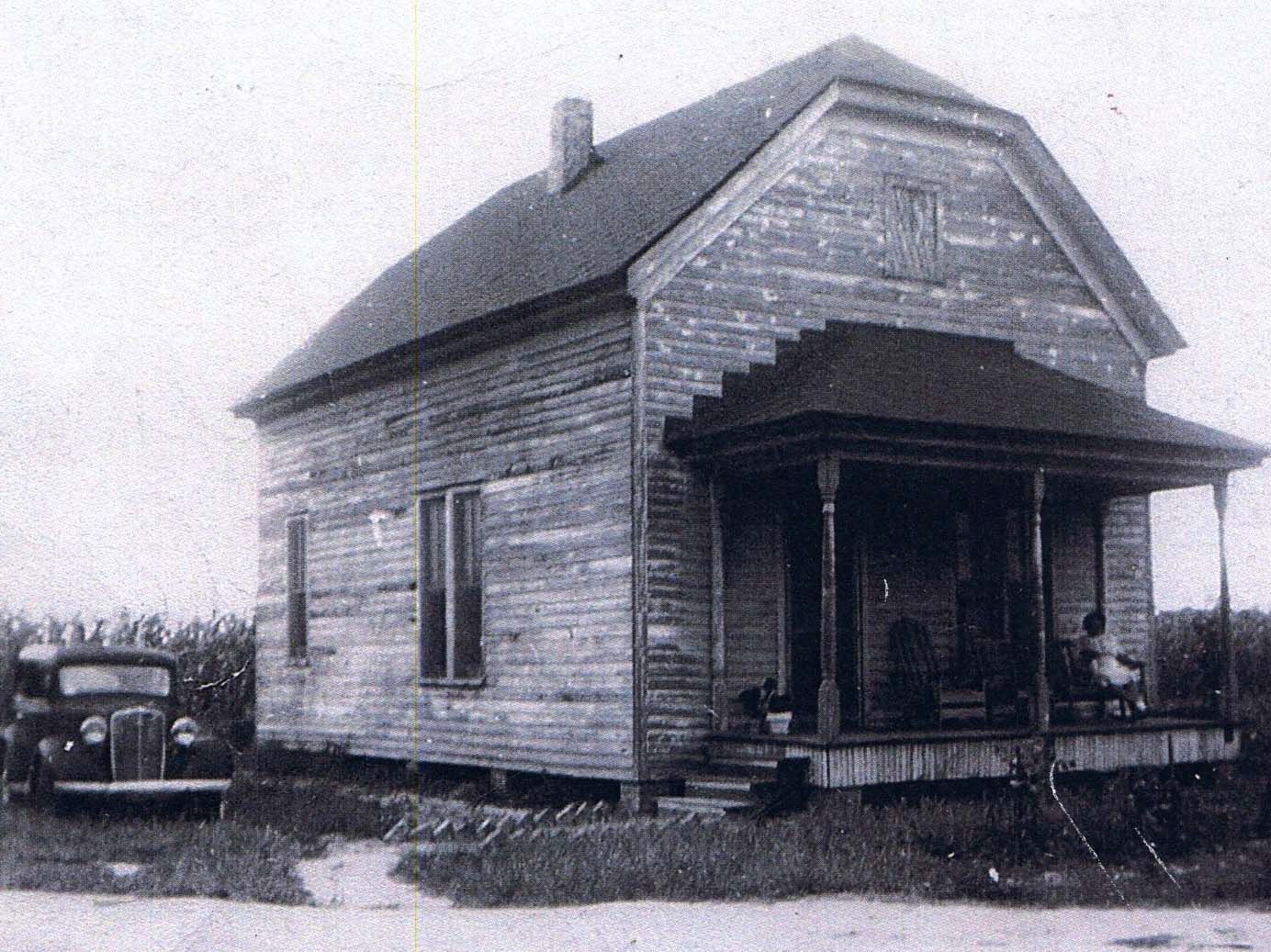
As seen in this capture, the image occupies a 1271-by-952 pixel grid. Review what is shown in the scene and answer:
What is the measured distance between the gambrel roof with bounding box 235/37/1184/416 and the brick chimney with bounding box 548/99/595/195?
24cm

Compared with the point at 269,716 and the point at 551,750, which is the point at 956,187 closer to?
the point at 551,750

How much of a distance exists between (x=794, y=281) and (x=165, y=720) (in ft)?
25.3

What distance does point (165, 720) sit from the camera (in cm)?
1642

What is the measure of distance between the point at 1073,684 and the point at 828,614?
4.80 m

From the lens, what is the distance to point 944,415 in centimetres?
1538

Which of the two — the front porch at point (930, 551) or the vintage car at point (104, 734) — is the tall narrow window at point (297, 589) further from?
the front porch at point (930, 551)

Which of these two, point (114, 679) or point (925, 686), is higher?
point (114, 679)

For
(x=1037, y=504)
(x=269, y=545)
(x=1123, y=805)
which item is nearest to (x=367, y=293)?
(x=269, y=545)

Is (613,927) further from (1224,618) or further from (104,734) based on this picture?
(1224,618)

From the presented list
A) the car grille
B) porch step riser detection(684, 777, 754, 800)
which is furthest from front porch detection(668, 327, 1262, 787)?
the car grille

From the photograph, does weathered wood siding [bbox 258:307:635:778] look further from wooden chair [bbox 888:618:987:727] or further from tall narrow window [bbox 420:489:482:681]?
wooden chair [bbox 888:618:987:727]

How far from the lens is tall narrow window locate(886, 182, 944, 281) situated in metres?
18.5

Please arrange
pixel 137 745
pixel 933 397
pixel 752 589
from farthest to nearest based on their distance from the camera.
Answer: pixel 752 589 < pixel 137 745 < pixel 933 397

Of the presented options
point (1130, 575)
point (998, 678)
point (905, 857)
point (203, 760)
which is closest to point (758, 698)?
point (998, 678)
